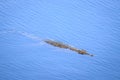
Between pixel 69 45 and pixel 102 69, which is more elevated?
pixel 69 45

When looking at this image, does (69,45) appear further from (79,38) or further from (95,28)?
(95,28)

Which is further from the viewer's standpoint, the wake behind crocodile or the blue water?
the wake behind crocodile

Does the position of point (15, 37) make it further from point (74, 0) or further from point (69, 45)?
point (74, 0)

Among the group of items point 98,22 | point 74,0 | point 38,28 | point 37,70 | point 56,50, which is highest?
point 74,0

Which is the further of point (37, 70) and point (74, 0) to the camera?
point (74, 0)

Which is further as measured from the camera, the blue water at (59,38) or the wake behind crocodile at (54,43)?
the wake behind crocodile at (54,43)

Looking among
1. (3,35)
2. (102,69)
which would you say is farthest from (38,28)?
(102,69)
